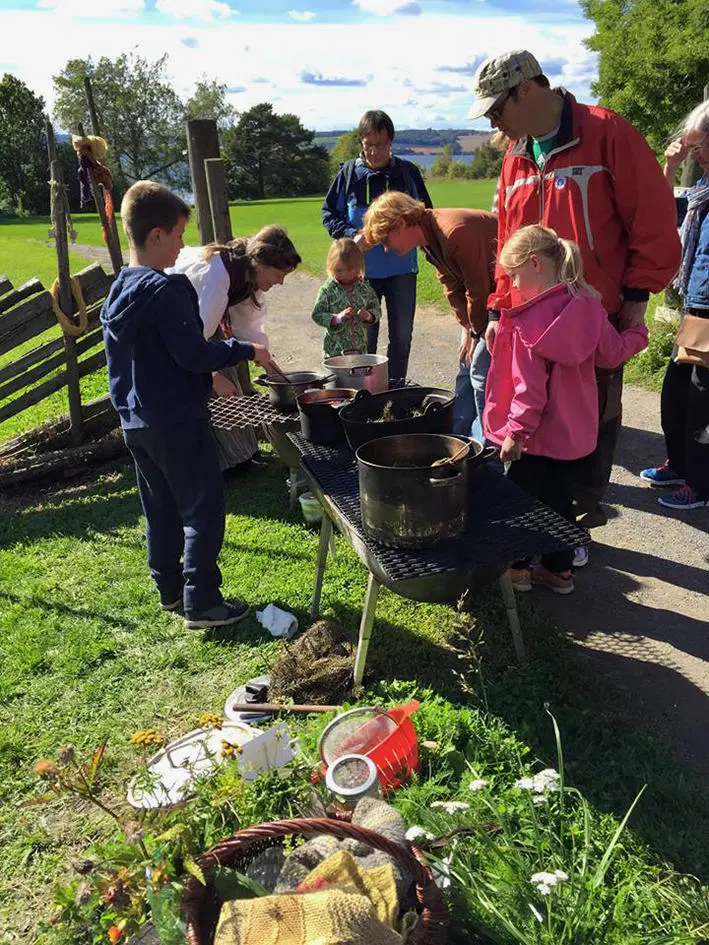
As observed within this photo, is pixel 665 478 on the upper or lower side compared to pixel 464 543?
lower

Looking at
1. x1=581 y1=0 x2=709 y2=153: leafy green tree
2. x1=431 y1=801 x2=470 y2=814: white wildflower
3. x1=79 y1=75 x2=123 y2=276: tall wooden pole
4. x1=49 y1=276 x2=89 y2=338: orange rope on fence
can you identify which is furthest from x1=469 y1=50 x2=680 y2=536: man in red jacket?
x1=581 y1=0 x2=709 y2=153: leafy green tree

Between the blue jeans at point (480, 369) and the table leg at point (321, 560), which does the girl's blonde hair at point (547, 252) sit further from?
the table leg at point (321, 560)

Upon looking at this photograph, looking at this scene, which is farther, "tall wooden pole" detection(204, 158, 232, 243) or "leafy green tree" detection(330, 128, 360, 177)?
"leafy green tree" detection(330, 128, 360, 177)

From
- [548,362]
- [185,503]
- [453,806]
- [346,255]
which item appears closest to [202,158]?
[346,255]

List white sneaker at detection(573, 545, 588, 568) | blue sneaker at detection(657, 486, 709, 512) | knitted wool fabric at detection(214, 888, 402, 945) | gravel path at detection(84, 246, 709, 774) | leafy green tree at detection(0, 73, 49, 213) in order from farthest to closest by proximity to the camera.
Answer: leafy green tree at detection(0, 73, 49, 213) → blue sneaker at detection(657, 486, 709, 512) → white sneaker at detection(573, 545, 588, 568) → gravel path at detection(84, 246, 709, 774) → knitted wool fabric at detection(214, 888, 402, 945)

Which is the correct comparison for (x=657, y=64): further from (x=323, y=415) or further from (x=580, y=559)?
(x=323, y=415)

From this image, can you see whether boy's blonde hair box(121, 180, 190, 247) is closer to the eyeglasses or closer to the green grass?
the eyeglasses

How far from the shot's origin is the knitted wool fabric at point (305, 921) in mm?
1517

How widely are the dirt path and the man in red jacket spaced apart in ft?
3.65

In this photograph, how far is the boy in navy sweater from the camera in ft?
10.1

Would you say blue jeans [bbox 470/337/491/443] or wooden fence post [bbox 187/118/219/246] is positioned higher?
wooden fence post [bbox 187/118/219/246]

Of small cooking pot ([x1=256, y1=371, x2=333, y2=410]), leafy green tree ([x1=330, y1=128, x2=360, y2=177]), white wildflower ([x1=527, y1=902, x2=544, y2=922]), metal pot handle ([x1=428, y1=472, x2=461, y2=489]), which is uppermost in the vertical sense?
leafy green tree ([x1=330, y1=128, x2=360, y2=177])

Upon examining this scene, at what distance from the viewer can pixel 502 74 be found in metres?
3.08

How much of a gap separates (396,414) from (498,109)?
4.71 feet
